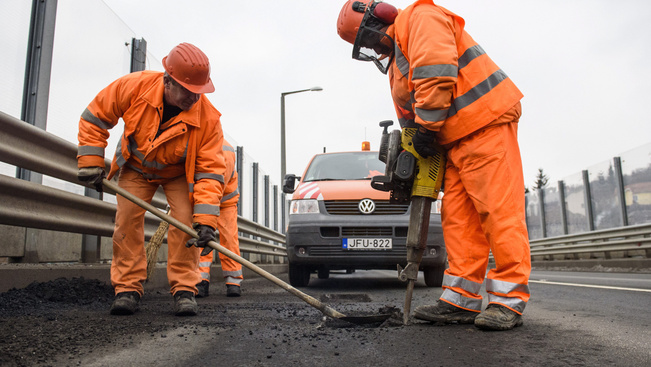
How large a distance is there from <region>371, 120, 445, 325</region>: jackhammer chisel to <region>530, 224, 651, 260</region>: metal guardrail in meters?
7.97

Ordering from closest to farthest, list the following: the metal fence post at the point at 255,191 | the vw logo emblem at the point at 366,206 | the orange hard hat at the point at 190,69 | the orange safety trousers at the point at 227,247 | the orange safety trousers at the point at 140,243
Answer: the orange hard hat at the point at 190,69 < the orange safety trousers at the point at 140,243 < the orange safety trousers at the point at 227,247 < the vw logo emblem at the point at 366,206 < the metal fence post at the point at 255,191

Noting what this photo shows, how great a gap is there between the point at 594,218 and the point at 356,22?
11.8 metres

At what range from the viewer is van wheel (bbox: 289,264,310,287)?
5.91 metres

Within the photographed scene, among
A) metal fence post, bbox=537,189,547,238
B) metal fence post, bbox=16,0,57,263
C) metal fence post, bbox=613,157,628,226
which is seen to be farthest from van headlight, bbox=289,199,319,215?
metal fence post, bbox=537,189,547,238

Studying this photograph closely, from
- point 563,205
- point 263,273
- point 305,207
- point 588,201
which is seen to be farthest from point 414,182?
point 563,205

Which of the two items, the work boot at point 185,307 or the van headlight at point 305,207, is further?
the van headlight at point 305,207

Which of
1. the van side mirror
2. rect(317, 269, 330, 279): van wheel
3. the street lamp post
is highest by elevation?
the street lamp post

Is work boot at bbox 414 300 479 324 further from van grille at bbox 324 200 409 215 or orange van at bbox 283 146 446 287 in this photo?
van grille at bbox 324 200 409 215

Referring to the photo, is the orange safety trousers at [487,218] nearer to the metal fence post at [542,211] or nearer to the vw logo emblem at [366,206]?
the vw logo emblem at [366,206]

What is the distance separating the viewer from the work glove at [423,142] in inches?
117

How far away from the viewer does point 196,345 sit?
2131 millimetres

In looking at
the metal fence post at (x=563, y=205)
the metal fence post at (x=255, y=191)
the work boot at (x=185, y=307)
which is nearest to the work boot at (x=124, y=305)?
the work boot at (x=185, y=307)

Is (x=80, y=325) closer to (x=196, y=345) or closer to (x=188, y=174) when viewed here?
(x=196, y=345)

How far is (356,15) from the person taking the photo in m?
3.33
